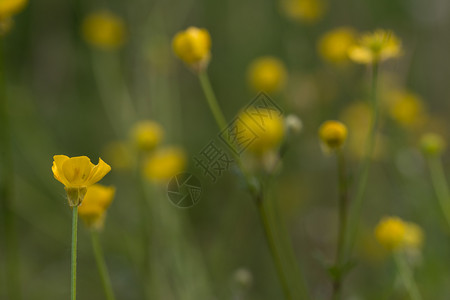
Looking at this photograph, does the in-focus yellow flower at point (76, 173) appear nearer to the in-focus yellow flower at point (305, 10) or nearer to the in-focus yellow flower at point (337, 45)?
the in-focus yellow flower at point (337, 45)

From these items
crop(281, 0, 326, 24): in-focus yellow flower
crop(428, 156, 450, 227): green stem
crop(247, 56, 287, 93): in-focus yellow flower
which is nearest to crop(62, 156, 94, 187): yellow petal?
crop(428, 156, 450, 227): green stem

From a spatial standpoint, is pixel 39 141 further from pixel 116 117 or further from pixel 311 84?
pixel 311 84

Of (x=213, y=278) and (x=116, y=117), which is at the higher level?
(x=116, y=117)

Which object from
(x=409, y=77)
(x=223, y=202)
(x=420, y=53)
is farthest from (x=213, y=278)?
(x=420, y=53)

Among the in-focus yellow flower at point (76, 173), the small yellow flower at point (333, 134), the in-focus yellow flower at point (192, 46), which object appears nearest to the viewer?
the in-focus yellow flower at point (76, 173)

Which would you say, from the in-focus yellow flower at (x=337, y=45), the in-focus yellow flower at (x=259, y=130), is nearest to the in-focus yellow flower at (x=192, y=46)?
the in-focus yellow flower at (x=259, y=130)

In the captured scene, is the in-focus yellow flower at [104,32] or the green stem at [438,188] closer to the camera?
the green stem at [438,188]

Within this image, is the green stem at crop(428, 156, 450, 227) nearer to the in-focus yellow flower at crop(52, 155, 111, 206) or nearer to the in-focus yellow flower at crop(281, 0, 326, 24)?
the in-focus yellow flower at crop(52, 155, 111, 206)

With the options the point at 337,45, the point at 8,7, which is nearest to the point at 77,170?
the point at 8,7
